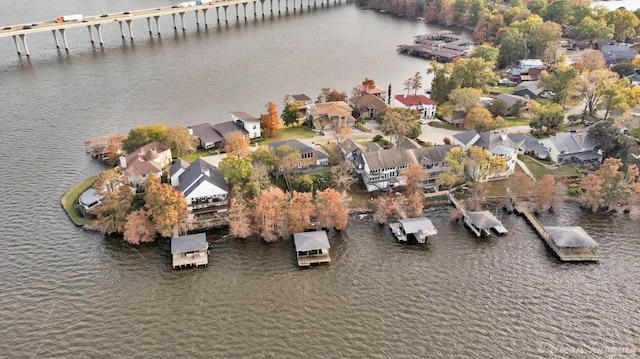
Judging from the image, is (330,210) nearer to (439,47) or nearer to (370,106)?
(370,106)

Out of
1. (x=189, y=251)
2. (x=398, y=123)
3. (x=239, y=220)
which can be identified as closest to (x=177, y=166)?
(x=239, y=220)

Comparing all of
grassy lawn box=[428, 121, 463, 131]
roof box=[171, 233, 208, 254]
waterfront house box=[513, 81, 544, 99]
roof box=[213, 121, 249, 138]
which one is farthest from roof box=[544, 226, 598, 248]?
roof box=[213, 121, 249, 138]

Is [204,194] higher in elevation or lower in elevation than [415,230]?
higher

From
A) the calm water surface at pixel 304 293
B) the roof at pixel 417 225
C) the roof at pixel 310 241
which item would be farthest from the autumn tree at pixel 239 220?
the roof at pixel 417 225

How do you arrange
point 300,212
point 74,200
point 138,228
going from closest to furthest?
1. point 138,228
2. point 300,212
3. point 74,200

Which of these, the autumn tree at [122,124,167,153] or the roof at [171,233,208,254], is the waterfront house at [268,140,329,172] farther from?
the roof at [171,233,208,254]

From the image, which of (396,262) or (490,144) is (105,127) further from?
(490,144)

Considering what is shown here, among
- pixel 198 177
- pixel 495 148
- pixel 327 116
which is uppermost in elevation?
pixel 495 148

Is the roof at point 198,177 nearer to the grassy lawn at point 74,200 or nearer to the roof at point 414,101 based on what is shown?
the grassy lawn at point 74,200
